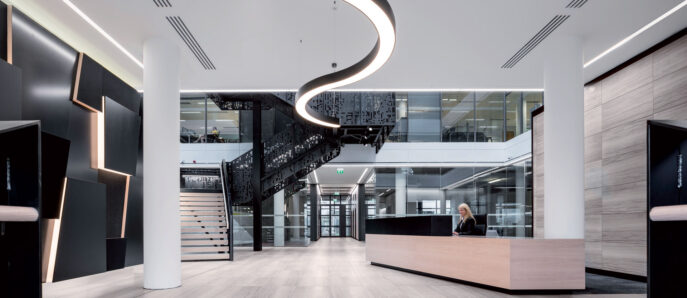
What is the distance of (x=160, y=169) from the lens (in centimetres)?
661

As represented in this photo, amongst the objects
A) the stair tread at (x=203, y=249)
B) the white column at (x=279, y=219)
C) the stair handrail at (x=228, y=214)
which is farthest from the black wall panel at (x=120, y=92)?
the white column at (x=279, y=219)

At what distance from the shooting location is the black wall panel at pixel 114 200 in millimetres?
8406

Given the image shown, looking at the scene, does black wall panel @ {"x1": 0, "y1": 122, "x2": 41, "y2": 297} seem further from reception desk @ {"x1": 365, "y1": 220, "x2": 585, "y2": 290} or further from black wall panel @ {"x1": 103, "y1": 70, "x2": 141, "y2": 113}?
black wall panel @ {"x1": 103, "y1": 70, "x2": 141, "y2": 113}

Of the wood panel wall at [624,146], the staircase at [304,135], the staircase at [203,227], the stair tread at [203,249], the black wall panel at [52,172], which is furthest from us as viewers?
the staircase at [304,135]

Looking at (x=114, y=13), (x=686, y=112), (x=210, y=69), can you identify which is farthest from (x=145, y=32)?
(x=686, y=112)

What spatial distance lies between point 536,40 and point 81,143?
741 centimetres

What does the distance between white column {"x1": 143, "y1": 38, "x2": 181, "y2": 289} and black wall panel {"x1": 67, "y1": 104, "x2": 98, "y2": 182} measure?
136 cm

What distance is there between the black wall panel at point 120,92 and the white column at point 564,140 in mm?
7400

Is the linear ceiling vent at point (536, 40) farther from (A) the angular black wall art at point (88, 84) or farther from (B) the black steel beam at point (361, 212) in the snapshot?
(B) the black steel beam at point (361, 212)

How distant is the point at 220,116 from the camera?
1806 centimetres

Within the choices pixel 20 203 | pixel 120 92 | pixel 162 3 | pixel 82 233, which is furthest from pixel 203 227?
pixel 20 203

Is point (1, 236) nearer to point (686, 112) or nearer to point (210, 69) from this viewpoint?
point (210, 69)

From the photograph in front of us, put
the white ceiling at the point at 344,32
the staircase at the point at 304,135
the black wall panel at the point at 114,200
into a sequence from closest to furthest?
the white ceiling at the point at 344,32 → the black wall panel at the point at 114,200 → the staircase at the point at 304,135

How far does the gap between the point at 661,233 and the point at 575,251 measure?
4373 mm
